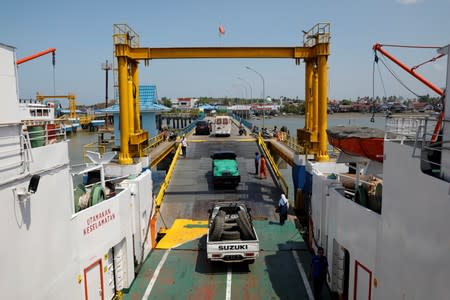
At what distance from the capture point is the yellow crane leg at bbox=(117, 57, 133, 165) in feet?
55.1

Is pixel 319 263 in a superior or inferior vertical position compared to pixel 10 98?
inferior

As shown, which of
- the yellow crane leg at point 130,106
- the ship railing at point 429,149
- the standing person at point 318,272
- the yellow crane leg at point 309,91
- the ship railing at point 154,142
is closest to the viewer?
the ship railing at point 429,149

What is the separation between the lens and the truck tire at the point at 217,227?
11586 millimetres

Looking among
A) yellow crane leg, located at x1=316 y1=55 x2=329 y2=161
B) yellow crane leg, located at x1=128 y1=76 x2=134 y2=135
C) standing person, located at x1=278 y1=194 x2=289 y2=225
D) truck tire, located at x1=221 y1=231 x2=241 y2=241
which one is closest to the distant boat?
truck tire, located at x1=221 y1=231 x2=241 y2=241

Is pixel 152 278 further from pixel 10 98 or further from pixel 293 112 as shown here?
Result: pixel 293 112

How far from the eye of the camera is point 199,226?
15.4m

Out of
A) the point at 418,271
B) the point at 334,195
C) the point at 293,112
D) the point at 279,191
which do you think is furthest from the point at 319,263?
the point at 293,112

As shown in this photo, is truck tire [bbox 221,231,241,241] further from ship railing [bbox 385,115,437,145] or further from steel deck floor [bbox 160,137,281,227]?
ship railing [bbox 385,115,437,145]

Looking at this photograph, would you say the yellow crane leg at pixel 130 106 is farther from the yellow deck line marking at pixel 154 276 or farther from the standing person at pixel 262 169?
the standing person at pixel 262 169

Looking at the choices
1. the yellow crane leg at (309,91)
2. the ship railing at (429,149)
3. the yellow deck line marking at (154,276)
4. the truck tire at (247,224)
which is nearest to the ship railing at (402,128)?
the ship railing at (429,149)

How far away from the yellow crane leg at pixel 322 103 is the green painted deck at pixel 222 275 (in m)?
4.88

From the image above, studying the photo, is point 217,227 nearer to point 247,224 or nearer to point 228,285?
point 247,224

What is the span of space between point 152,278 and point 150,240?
7.48 ft

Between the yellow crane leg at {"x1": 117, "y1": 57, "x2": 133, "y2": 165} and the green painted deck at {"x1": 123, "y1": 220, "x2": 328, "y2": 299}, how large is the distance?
541 centimetres
